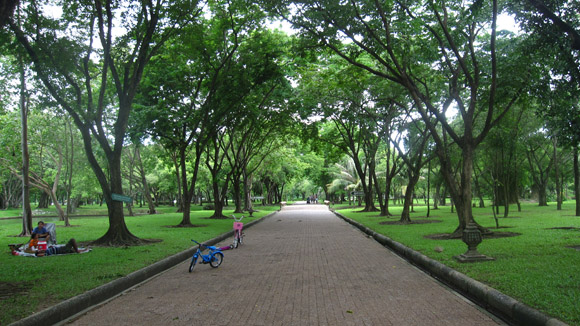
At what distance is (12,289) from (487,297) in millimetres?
6573

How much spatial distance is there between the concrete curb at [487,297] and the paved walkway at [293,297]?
0.19m

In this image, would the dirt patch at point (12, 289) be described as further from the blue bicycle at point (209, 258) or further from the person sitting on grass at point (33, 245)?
the person sitting on grass at point (33, 245)

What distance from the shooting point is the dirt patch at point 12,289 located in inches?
210

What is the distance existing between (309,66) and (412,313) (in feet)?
55.1

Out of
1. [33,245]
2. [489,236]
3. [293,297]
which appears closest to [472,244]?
[293,297]

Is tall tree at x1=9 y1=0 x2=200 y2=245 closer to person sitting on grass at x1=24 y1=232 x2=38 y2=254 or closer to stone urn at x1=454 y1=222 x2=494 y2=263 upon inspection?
person sitting on grass at x1=24 y1=232 x2=38 y2=254

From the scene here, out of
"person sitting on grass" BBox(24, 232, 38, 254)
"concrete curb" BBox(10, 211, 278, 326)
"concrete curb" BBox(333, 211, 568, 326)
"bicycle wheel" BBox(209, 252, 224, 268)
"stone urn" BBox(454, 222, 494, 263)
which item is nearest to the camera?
"concrete curb" BBox(333, 211, 568, 326)

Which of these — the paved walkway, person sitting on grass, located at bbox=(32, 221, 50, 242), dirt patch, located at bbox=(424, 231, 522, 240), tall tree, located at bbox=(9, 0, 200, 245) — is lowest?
the paved walkway

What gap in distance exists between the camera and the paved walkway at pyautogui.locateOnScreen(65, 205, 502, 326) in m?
4.61

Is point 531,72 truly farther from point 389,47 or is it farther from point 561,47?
point 389,47

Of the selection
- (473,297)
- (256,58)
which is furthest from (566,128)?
(256,58)

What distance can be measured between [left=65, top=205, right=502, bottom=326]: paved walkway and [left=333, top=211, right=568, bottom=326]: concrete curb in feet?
0.64

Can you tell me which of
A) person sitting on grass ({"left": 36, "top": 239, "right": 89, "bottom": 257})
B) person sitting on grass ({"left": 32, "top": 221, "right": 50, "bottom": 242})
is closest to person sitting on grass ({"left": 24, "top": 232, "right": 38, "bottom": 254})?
person sitting on grass ({"left": 32, "top": 221, "right": 50, "bottom": 242})

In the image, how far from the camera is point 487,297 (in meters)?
5.11
